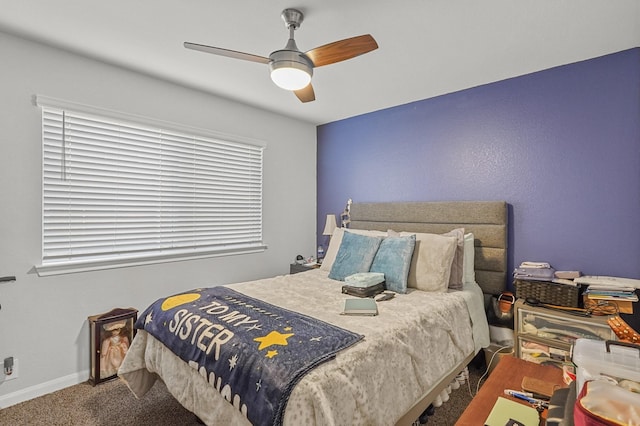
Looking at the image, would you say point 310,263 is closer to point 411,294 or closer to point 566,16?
point 411,294

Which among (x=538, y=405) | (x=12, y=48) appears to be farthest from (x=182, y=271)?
(x=538, y=405)

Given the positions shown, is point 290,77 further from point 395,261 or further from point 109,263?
point 109,263

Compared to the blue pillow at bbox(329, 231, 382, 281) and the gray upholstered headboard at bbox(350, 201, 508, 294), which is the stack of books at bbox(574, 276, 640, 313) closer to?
the gray upholstered headboard at bbox(350, 201, 508, 294)

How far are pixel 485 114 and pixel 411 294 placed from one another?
1.88 metres

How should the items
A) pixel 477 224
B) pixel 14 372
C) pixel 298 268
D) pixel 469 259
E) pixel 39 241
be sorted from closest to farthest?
pixel 14 372
pixel 39 241
pixel 469 259
pixel 477 224
pixel 298 268

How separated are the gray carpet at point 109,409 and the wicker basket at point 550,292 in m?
0.87

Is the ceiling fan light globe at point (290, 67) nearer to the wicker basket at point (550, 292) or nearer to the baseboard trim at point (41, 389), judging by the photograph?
the wicker basket at point (550, 292)

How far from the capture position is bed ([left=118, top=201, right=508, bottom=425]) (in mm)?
1369

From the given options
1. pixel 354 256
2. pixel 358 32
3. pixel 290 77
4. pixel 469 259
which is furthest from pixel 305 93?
pixel 469 259

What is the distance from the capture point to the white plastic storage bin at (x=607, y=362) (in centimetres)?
92

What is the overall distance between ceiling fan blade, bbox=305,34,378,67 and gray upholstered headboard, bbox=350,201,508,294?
1.88 metres

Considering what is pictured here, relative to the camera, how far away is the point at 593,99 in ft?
8.16

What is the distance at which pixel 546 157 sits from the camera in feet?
8.84

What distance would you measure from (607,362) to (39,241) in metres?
3.29
